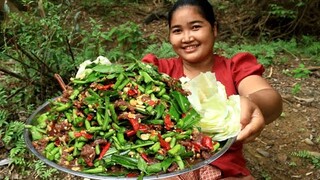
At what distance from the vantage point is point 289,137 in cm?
362

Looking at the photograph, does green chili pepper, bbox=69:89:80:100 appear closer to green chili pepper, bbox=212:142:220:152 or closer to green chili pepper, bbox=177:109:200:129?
green chili pepper, bbox=177:109:200:129

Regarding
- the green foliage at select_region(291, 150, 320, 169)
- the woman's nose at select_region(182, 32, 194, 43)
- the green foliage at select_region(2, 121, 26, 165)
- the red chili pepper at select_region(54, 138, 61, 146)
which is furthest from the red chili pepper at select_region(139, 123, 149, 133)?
the green foliage at select_region(291, 150, 320, 169)

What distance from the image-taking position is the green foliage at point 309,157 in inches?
127

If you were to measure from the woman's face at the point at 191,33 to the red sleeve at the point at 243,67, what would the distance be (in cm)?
16

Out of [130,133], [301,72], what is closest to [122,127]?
[130,133]

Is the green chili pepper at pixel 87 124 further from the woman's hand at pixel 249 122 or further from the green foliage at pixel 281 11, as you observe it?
the green foliage at pixel 281 11

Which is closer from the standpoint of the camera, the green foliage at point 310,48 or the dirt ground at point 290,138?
the dirt ground at point 290,138

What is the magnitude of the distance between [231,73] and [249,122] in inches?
22.6

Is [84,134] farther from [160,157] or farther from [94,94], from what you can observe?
[160,157]

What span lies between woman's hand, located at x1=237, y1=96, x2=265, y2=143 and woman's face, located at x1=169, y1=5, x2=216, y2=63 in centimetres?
54

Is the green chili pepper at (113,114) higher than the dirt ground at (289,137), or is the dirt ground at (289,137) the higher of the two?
the green chili pepper at (113,114)

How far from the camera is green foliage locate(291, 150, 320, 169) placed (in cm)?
324

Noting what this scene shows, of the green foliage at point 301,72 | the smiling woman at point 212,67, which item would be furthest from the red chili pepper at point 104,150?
the green foliage at point 301,72

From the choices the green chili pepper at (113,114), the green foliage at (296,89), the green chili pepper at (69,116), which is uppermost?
the green chili pepper at (113,114)
